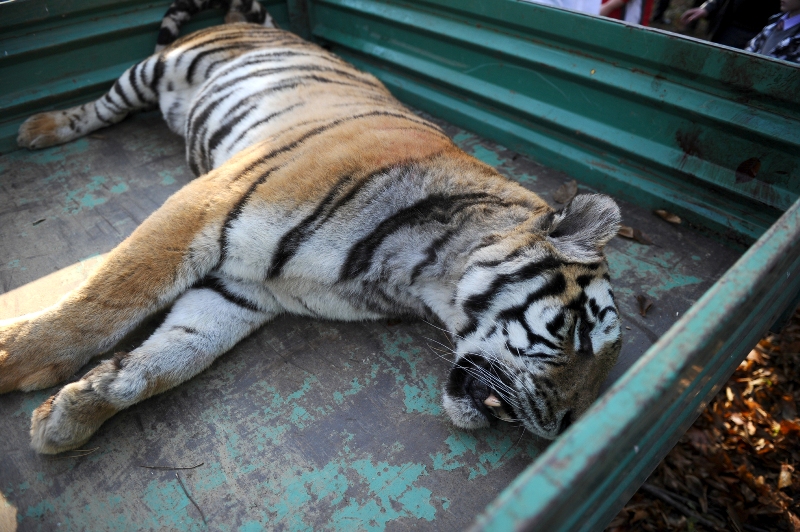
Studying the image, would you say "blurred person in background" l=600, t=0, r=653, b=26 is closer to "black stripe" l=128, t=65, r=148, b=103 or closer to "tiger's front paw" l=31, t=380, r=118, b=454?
"black stripe" l=128, t=65, r=148, b=103

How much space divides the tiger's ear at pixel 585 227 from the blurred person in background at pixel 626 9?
250 centimetres

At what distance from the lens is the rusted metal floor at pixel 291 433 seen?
133cm

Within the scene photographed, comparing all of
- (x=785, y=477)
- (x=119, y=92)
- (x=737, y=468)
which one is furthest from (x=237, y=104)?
(x=785, y=477)

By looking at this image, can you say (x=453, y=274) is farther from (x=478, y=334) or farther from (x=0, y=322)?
(x=0, y=322)

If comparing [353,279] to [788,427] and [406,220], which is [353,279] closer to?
[406,220]

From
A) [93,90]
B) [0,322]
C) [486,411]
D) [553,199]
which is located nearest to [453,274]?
[486,411]

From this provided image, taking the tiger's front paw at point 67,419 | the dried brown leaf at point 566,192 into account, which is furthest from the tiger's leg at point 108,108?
the dried brown leaf at point 566,192

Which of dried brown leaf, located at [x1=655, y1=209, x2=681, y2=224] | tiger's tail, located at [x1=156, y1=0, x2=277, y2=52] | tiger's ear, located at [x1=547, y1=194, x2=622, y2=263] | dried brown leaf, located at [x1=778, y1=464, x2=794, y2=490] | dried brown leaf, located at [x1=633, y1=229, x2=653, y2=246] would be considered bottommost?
dried brown leaf, located at [x1=778, y1=464, x2=794, y2=490]

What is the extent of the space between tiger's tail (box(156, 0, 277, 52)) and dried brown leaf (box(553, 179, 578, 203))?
6.61ft

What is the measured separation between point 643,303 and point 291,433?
133cm

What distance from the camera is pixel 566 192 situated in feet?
7.82

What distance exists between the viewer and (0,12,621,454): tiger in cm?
143

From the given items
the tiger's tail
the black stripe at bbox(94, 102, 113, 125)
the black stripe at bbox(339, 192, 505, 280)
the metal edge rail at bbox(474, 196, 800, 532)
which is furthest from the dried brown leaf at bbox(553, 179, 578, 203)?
the black stripe at bbox(94, 102, 113, 125)

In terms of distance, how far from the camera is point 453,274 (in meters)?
1.61
